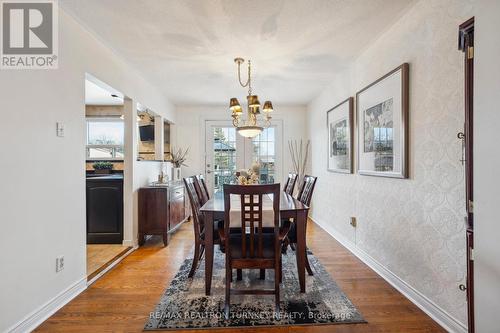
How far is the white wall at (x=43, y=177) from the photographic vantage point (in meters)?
1.69

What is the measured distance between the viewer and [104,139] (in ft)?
18.0

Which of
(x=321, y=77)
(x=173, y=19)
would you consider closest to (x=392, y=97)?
(x=321, y=77)

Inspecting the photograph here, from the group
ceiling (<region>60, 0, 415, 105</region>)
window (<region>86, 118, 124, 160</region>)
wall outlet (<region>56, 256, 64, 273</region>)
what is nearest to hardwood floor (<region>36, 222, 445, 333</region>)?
wall outlet (<region>56, 256, 64, 273</region>)

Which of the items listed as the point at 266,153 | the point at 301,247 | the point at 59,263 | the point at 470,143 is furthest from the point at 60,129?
the point at 266,153

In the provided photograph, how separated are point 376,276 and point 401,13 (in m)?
2.44

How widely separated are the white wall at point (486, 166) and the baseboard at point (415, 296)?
2.50ft

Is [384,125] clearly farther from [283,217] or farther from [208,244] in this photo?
[208,244]

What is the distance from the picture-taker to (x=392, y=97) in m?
2.46

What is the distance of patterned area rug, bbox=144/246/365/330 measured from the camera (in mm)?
1898

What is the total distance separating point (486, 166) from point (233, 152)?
15.9 feet

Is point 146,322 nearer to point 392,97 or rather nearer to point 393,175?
point 393,175

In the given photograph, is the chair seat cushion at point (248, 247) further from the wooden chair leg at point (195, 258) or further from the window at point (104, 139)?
the window at point (104, 139)

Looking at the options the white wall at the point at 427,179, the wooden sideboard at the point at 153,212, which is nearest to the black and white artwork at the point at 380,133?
the white wall at the point at 427,179

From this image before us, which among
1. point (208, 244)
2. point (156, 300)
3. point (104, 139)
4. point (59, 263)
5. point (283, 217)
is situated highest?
point (104, 139)
